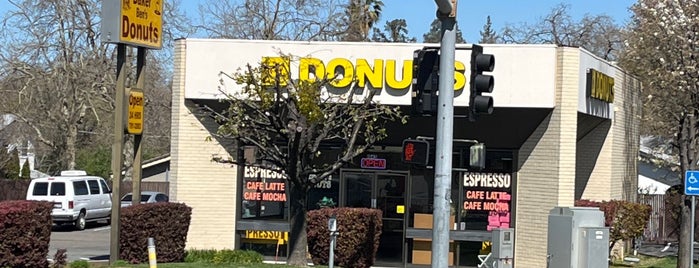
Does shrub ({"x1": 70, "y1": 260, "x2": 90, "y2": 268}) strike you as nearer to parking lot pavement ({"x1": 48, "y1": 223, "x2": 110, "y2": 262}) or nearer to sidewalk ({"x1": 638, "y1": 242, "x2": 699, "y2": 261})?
parking lot pavement ({"x1": 48, "y1": 223, "x2": 110, "y2": 262})

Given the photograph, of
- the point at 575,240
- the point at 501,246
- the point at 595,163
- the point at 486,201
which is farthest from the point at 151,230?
the point at 595,163

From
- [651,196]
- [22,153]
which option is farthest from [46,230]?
[22,153]

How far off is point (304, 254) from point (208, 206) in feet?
15.4

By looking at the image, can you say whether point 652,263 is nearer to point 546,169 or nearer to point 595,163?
point 595,163

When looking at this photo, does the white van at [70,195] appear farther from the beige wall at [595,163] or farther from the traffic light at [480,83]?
the traffic light at [480,83]

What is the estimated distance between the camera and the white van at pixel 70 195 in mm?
35531

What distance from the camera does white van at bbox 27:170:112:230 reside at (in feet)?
117

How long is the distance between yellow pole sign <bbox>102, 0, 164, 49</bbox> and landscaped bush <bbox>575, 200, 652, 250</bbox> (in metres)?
11.0

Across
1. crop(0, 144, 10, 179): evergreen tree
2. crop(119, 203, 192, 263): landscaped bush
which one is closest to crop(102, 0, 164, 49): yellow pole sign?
crop(119, 203, 192, 263): landscaped bush

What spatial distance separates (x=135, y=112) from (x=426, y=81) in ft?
23.3

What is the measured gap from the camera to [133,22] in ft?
59.7

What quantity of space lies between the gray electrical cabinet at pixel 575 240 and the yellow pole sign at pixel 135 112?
7.94m

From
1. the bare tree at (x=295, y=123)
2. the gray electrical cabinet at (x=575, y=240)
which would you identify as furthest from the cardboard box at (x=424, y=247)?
the gray electrical cabinet at (x=575, y=240)

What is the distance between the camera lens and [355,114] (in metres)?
19.4
